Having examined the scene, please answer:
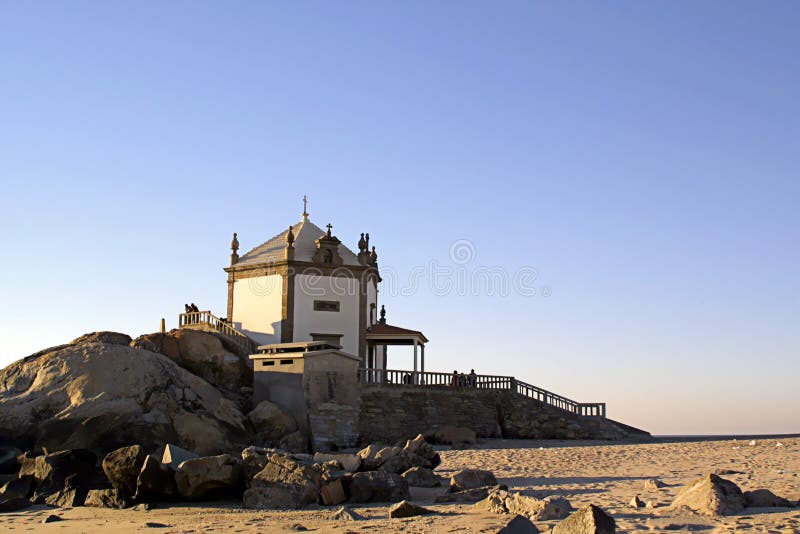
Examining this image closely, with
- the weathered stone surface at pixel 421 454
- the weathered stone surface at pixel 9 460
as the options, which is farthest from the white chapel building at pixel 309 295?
the weathered stone surface at pixel 421 454

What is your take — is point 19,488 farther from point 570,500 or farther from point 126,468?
point 570,500

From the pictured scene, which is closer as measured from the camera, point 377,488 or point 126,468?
point 377,488

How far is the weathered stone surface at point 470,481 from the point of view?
16.0 meters

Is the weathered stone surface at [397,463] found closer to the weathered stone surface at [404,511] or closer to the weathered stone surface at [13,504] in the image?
the weathered stone surface at [404,511]

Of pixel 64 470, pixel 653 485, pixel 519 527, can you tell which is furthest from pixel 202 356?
pixel 519 527

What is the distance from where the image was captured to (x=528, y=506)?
41.6 feet

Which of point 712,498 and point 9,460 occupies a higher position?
point 9,460

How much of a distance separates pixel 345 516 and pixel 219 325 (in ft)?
87.5

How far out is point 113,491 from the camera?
1653 centimetres

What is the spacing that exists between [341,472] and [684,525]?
25.3ft

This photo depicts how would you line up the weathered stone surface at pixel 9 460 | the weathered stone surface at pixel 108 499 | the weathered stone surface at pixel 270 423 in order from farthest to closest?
1. the weathered stone surface at pixel 270 423
2. the weathered stone surface at pixel 9 460
3. the weathered stone surface at pixel 108 499

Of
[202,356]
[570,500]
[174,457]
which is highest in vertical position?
[202,356]

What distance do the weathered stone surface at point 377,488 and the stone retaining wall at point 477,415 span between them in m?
17.5

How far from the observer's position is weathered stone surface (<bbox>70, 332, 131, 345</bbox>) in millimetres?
31297
